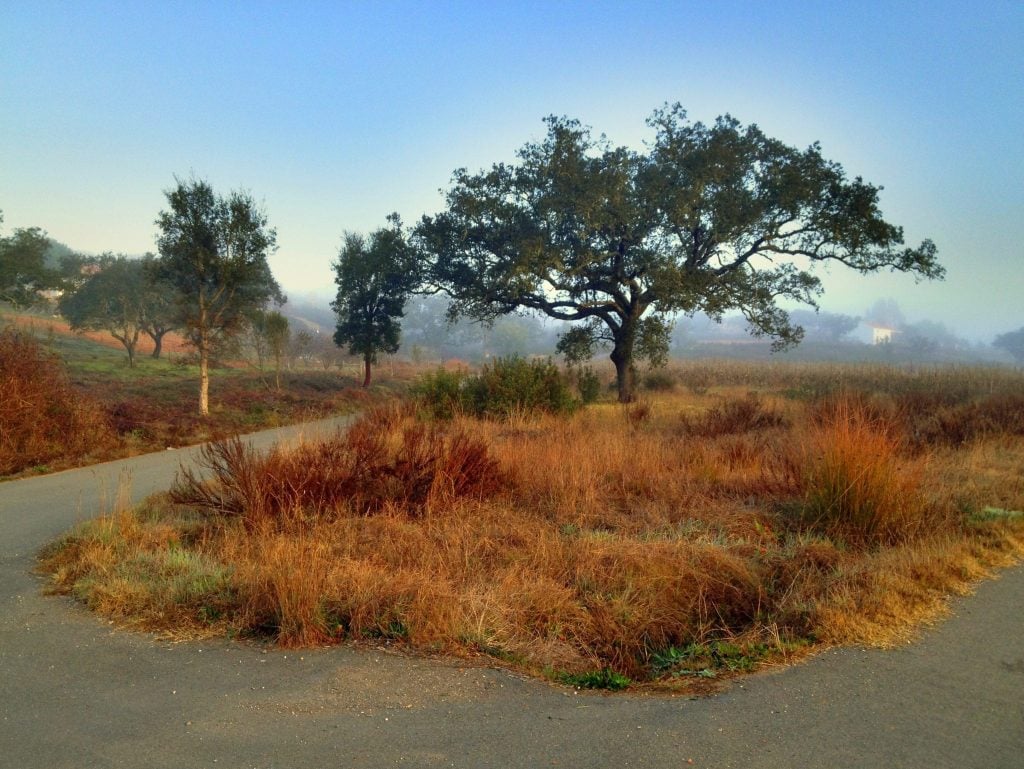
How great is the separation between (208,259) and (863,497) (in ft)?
68.4

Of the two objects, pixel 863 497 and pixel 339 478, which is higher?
pixel 863 497

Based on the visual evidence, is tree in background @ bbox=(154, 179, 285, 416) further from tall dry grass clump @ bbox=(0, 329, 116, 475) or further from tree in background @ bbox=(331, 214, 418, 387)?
tree in background @ bbox=(331, 214, 418, 387)

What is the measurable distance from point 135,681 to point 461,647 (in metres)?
1.98

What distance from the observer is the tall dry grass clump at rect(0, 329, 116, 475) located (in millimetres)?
12625

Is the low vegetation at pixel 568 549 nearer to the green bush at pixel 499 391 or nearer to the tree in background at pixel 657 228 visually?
the green bush at pixel 499 391

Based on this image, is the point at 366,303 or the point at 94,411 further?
the point at 366,303

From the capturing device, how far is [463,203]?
85.8ft

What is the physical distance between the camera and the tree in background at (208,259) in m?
21.8

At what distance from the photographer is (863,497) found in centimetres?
686

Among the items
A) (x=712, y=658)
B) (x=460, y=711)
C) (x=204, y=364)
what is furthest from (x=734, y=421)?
(x=204, y=364)

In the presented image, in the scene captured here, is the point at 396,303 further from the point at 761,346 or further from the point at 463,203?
the point at 761,346

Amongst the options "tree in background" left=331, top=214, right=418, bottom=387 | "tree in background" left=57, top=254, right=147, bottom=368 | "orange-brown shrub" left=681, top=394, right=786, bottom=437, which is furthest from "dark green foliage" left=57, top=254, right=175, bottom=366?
"orange-brown shrub" left=681, top=394, right=786, bottom=437

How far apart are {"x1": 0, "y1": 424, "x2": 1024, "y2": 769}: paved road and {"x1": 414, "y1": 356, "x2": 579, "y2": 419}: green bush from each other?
11.7 m

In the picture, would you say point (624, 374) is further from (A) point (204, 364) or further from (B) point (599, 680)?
(B) point (599, 680)
